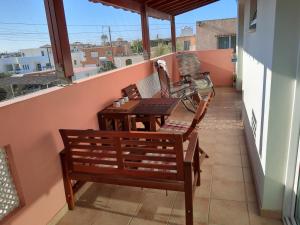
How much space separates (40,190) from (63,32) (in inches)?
50.7

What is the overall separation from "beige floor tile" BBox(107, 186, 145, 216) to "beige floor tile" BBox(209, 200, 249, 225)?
61 cm

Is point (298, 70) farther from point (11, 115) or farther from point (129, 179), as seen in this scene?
point (11, 115)

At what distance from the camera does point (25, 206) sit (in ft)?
5.58

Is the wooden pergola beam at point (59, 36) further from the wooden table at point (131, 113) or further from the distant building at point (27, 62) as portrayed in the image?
the wooden table at point (131, 113)

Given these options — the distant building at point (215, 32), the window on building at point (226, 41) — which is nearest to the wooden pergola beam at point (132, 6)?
the window on building at point (226, 41)

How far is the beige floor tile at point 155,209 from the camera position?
6.32 ft

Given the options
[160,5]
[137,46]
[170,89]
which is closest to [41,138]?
[137,46]

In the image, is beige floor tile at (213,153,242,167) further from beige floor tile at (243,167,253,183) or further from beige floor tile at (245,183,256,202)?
beige floor tile at (245,183,256,202)

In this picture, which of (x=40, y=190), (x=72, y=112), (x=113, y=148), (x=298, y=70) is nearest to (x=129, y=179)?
(x=113, y=148)

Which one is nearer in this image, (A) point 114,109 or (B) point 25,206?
(B) point 25,206

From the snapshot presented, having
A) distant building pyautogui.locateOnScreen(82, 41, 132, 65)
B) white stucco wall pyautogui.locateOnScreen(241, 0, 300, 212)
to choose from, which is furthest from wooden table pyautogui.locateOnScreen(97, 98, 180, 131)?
white stucco wall pyautogui.locateOnScreen(241, 0, 300, 212)

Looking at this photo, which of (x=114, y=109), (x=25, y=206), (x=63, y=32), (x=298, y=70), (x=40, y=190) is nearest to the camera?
(x=298, y=70)

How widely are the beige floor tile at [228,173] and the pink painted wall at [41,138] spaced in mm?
1378

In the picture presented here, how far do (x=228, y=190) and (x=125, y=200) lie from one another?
900 millimetres
